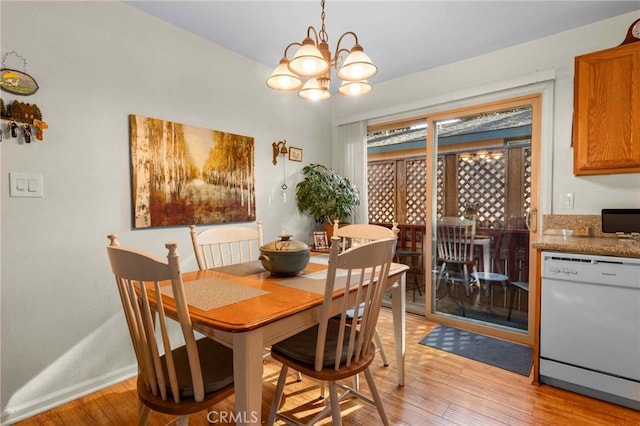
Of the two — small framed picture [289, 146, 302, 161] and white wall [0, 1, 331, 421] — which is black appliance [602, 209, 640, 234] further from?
white wall [0, 1, 331, 421]

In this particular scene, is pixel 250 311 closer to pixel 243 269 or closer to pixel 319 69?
pixel 243 269

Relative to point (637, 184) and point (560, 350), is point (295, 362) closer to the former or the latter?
point (560, 350)

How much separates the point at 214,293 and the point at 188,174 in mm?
1337

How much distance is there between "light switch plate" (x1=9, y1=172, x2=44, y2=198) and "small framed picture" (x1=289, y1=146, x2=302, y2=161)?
6.56ft

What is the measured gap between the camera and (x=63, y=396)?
1.84 metres

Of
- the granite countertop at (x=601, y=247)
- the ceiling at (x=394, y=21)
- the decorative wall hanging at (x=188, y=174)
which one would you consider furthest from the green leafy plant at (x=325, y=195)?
the granite countertop at (x=601, y=247)

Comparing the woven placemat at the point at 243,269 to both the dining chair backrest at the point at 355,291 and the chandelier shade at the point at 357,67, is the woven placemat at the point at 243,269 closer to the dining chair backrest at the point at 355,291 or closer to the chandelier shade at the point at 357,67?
the dining chair backrest at the point at 355,291

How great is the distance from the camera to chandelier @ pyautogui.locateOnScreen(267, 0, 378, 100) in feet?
4.60

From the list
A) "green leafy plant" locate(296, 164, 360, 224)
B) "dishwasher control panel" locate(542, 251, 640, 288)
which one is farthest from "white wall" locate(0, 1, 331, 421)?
"dishwasher control panel" locate(542, 251, 640, 288)

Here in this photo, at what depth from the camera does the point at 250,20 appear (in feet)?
7.41

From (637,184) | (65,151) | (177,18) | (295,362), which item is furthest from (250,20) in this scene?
(637,184)

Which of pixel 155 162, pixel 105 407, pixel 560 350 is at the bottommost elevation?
pixel 105 407

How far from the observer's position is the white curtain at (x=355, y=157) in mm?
3510

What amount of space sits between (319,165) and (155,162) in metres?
1.70
